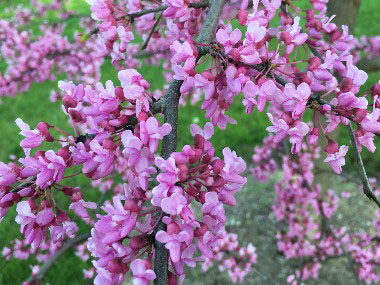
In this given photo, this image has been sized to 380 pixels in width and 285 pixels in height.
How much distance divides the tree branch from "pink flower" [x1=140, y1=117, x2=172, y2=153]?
0.18ft

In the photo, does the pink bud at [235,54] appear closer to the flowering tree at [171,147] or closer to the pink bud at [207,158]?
the flowering tree at [171,147]

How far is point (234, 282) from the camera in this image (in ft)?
12.1

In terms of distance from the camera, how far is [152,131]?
1160 mm

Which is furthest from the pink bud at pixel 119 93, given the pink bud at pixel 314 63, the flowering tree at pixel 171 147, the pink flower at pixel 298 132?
the pink bud at pixel 314 63

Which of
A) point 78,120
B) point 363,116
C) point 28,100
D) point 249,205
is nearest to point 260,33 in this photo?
point 363,116

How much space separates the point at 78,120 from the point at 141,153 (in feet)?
0.96

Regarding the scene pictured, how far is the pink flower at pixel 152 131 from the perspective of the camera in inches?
45.3

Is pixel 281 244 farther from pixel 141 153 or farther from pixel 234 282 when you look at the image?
pixel 141 153

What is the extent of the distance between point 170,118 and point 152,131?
4.3 inches

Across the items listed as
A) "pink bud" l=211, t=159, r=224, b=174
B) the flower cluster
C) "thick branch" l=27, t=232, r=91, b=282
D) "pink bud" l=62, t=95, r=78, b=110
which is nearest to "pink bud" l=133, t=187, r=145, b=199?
"pink bud" l=211, t=159, r=224, b=174

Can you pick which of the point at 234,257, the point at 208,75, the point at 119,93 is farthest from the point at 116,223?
the point at 234,257

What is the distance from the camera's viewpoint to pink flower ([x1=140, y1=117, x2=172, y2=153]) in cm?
115

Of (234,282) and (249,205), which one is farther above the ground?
(234,282)

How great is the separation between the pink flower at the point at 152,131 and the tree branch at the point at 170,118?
0.06m
